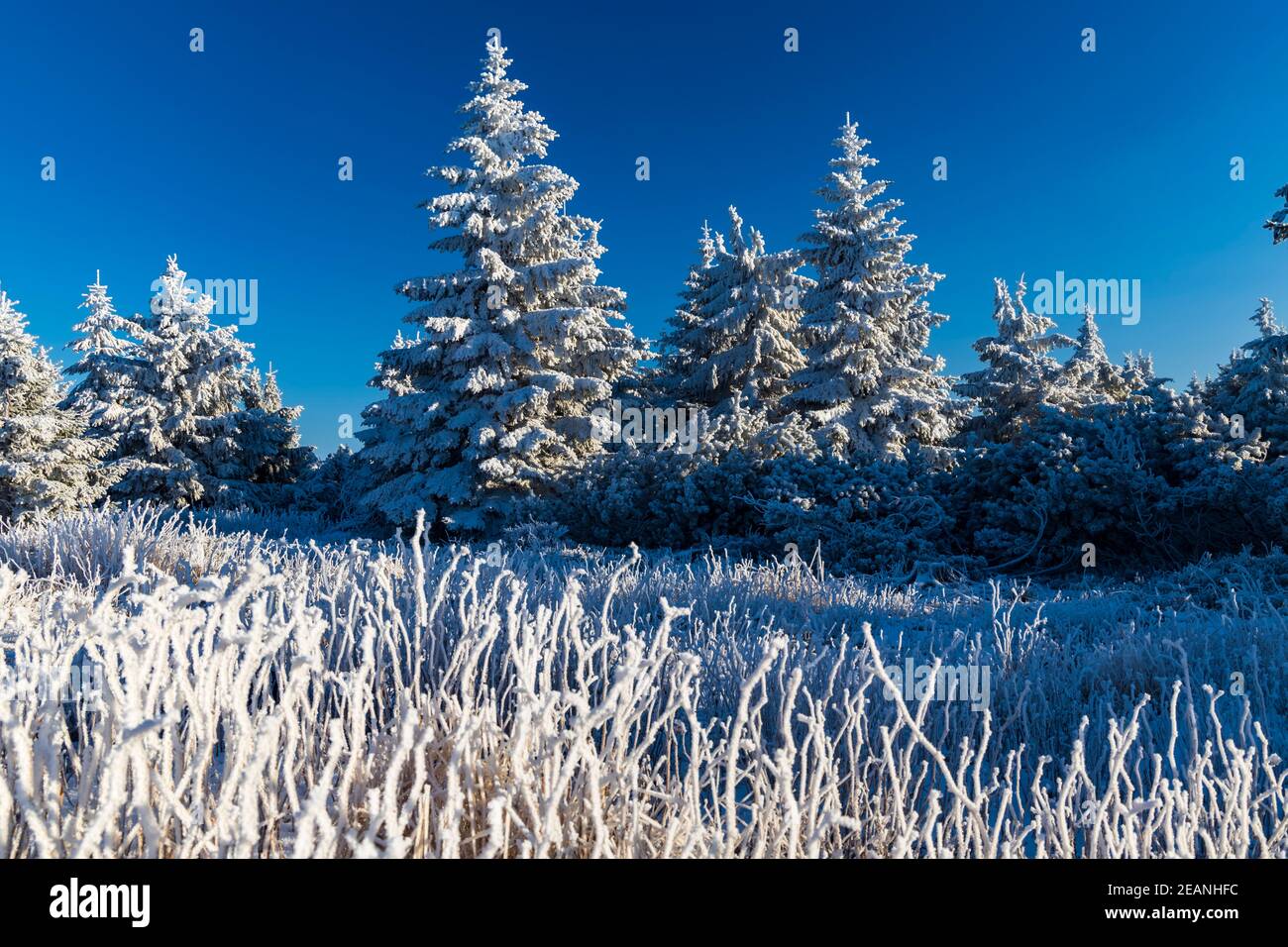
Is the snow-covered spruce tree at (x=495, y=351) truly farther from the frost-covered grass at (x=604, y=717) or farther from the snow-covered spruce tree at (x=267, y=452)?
the frost-covered grass at (x=604, y=717)

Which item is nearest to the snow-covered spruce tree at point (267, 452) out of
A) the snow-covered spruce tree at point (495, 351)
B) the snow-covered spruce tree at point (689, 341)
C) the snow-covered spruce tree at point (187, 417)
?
the snow-covered spruce tree at point (187, 417)

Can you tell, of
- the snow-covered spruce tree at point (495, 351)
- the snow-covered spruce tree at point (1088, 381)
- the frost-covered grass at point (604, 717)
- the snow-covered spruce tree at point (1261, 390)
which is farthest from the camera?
the snow-covered spruce tree at point (1088, 381)

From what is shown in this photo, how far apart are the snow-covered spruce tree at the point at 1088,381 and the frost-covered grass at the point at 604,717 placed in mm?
13323

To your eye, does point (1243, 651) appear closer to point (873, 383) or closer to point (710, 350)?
point (873, 383)

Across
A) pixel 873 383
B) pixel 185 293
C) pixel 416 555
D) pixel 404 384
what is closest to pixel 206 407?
pixel 185 293

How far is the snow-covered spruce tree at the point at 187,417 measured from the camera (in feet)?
58.0

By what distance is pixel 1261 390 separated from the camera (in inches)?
362

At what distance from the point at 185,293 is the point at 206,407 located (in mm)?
3069

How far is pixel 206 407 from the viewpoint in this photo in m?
18.9

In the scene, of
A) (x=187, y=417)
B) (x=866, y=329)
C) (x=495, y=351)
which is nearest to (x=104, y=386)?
(x=187, y=417)

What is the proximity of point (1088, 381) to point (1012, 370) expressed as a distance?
355 centimetres

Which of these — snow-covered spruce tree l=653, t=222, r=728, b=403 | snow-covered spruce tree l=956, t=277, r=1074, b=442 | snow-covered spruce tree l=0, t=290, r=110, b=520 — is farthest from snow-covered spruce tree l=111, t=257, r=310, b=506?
snow-covered spruce tree l=956, t=277, r=1074, b=442

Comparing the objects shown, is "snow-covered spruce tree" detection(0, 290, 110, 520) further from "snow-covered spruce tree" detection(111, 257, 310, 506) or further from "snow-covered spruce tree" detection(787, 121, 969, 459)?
"snow-covered spruce tree" detection(787, 121, 969, 459)

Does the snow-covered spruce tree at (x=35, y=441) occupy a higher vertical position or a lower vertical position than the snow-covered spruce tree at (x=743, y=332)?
lower
